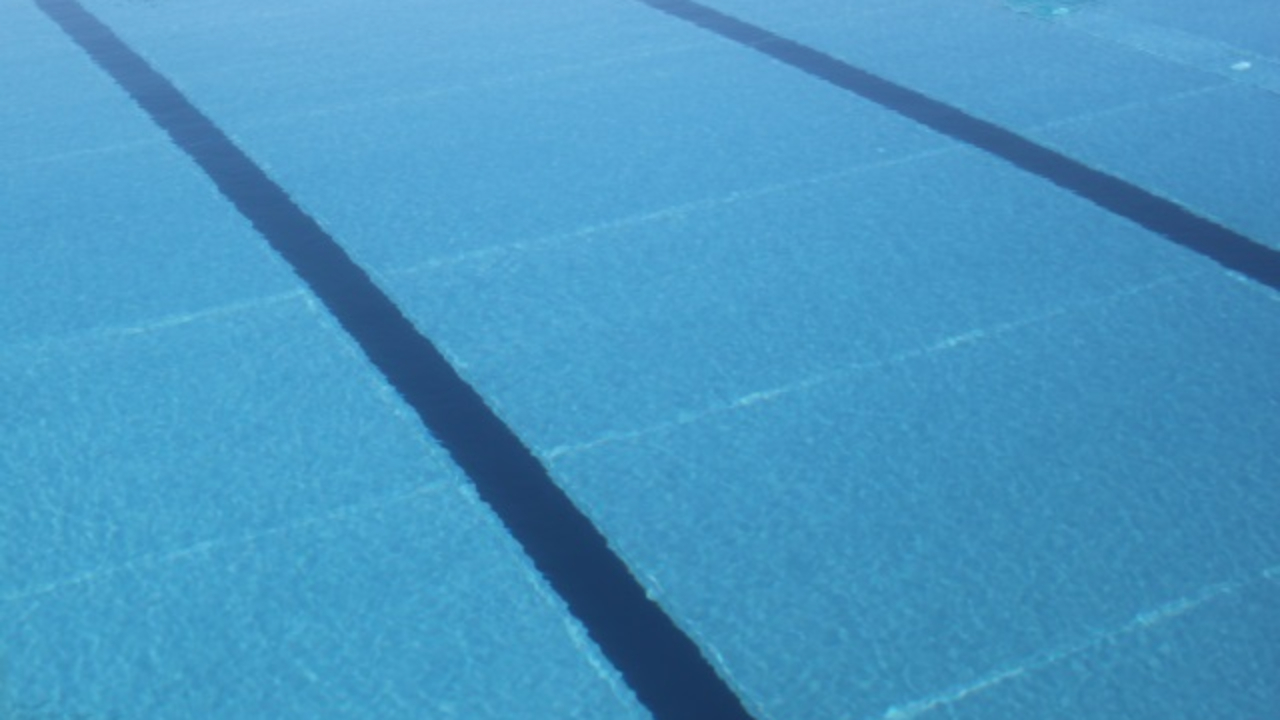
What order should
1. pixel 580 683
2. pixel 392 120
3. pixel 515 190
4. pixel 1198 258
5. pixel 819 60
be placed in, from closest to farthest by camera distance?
pixel 580 683 < pixel 1198 258 < pixel 515 190 < pixel 392 120 < pixel 819 60

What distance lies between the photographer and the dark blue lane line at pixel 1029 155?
9.39 feet

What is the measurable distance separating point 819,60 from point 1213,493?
7.94ft

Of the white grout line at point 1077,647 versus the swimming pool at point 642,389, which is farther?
the swimming pool at point 642,389

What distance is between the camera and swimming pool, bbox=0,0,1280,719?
1.77 metres

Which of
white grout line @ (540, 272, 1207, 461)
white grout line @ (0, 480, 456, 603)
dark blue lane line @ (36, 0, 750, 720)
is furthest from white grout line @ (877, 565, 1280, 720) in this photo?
white grout line @ (0, 480, 456, 603)

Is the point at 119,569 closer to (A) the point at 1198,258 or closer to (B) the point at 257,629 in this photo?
(B) the point at 257,629

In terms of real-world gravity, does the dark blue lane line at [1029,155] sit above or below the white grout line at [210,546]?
above

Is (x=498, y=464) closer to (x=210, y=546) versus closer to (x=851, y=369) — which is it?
(x=210, y=546)

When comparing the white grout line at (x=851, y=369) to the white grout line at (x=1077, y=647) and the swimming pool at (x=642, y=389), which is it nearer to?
the swimming pool at (x=642, y=389)

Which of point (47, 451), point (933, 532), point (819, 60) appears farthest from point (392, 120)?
point (933, 532)

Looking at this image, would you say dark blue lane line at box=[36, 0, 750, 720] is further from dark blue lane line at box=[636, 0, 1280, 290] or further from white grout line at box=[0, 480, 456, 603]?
dark blue lane line at box=[636, 0, 1280, 290]

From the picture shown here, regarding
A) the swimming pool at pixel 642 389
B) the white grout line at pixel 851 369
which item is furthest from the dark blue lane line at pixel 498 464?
the white grout line at pixel 851 369

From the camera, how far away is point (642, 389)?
2.37m

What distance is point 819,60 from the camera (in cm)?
413
